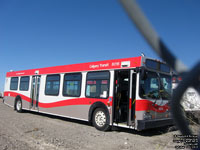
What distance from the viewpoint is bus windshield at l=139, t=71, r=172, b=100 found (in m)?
6.94

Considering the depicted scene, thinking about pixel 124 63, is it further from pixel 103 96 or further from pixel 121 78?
pixel 103 96

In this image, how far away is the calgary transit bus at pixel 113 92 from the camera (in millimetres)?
6895

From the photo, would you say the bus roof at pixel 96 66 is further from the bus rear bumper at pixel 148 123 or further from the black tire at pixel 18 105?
the black tire at pixel 18 105

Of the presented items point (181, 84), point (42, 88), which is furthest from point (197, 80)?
point (42, 88)

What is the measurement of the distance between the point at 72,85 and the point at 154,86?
12.2ft

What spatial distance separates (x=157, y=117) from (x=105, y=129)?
190cm

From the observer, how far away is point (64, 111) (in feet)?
31.2

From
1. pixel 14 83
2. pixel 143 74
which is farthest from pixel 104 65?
pixel 14 83

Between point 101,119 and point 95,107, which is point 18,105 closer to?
point 95,107

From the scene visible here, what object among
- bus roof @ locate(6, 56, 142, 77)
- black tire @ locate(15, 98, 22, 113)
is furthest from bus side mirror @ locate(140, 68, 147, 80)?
black tire @ locate(15, 98, 22, 113)

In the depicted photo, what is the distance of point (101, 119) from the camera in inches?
305

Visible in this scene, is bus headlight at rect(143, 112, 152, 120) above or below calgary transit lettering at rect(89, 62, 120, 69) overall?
below

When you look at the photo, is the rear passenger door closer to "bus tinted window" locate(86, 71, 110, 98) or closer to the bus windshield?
"bus tinted window" locate(86, 71, 110, 98)

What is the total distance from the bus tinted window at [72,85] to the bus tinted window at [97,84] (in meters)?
0.57
